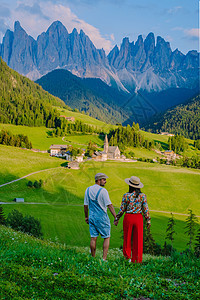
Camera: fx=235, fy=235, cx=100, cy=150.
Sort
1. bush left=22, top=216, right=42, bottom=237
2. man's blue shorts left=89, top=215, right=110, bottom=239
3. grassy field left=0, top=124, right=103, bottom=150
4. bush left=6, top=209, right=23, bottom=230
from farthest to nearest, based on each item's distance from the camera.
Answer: grassy field left=0, top=124, right=103, bottom=150
bush left=6, top=209, right=23, bottom=230
bush left=22, top=216, right=42, bottom=237
man's blue shorts left=89, top=215, right=110, bottom=239

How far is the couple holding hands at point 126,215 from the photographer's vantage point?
911cm

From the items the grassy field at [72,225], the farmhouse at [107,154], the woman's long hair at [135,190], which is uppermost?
the woman's long hair at [135,190]

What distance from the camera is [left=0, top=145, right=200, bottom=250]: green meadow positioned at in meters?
47.6

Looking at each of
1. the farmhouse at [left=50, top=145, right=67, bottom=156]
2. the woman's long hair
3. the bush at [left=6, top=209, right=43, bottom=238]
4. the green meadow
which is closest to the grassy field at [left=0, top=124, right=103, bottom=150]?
the farmhouse at [left=50, top=145, right=67, bottom=156]

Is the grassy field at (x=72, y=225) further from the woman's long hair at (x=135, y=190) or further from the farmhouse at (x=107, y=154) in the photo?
the farmhouse at (x=107, y=154)

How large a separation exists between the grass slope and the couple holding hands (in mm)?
1298

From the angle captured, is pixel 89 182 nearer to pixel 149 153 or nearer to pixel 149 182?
pixel 149 182

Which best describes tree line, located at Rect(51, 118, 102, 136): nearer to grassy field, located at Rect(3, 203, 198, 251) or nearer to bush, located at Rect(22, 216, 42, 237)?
grassy field, located at Rect(3, 203, 198, 251)

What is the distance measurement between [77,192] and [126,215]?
65.2 m

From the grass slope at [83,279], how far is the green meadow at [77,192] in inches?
1358

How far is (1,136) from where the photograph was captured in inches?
4542

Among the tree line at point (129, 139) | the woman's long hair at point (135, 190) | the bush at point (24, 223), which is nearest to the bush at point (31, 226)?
the bush at point (24, 223)

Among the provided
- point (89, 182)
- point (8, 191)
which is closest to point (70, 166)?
point (89, 182)

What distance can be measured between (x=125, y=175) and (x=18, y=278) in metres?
86.2
